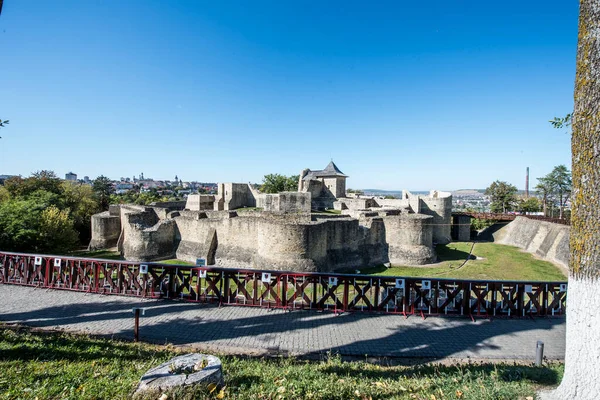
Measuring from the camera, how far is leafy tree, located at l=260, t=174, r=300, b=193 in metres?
51.7

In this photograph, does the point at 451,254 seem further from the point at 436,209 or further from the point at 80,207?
the point at 80,207

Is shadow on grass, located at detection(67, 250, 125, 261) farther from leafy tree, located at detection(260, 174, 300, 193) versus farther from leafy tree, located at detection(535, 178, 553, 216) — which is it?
leafy tree, located at detection(535, 178, 553, 216)

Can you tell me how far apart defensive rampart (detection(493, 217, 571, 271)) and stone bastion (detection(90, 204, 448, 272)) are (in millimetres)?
8518

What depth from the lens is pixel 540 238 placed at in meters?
22.9

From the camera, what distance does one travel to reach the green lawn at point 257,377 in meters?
3.55

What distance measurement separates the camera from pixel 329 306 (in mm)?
7797

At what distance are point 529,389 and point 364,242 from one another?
15270 millimetres

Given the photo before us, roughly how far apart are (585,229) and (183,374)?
4.74 metres

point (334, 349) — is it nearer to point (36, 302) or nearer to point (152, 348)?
point (152, 348)

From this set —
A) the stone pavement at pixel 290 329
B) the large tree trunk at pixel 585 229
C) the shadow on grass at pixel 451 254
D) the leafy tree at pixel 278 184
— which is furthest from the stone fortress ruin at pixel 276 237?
the leafy tree at pixel 278 184

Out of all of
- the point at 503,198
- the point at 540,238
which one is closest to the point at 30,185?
the point at 540,238

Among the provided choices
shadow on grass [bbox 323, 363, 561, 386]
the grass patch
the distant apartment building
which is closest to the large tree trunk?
shadow on grass [bbox 323, 363, 561, 386]

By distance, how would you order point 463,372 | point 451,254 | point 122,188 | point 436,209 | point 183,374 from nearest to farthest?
1. point 183,374
2. point 463,372
3. point 451,254
4. point 436,209
5. point 122,188

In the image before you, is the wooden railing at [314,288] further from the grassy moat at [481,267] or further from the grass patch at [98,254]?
the grass patch at [98,254]
